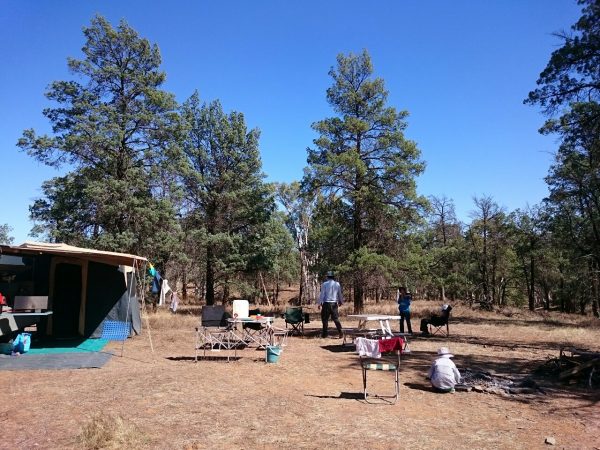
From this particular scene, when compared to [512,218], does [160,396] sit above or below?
below

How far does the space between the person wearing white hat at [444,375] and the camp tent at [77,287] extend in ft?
24.6

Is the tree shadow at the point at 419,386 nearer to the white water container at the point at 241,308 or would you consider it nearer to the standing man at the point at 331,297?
the standing man at the point at 331,297

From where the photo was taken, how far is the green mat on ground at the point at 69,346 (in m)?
9.55

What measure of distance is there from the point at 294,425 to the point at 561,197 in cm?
1946

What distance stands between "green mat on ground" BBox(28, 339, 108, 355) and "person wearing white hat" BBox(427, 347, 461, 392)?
7.12m

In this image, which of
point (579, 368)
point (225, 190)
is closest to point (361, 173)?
point (225, 190)

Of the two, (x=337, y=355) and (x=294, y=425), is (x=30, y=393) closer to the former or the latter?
(x=294, y=425)

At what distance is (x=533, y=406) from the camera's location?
568 centimetres

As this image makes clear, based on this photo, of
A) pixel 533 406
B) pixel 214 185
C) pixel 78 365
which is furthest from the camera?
pixel 214 185

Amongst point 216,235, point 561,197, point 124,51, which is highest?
point 124,51

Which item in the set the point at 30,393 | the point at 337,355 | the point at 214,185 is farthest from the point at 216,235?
the point at 30,393

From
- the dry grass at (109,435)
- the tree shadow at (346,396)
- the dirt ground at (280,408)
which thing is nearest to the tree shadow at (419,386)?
the dirt ground at (280,408)

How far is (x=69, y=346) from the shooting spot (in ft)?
33.6

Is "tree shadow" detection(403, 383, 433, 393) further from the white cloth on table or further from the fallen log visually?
the fallen log
